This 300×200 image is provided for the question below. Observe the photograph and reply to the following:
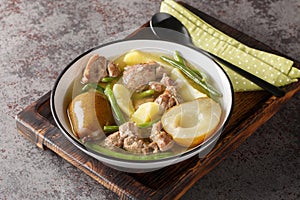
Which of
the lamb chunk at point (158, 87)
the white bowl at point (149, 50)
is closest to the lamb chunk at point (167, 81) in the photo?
the lamb chunk at point (158, 87)

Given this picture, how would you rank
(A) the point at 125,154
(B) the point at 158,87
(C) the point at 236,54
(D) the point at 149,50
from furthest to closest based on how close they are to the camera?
1. (C) the point at 236,54
2. (D) the point at 149,50
3. (B) the point at 158,87
4. (A) the point at 125,154

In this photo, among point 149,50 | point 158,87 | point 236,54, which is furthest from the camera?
point 236,54

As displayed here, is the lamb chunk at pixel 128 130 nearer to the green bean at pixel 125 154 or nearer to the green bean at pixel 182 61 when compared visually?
the green bean at pixel 125 154

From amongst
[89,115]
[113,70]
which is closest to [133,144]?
[89,115]

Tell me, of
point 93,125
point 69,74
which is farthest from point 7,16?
point 93,125

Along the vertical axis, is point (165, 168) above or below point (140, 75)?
below

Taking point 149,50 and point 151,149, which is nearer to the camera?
point 151,149

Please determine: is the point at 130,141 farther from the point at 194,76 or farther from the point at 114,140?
the point at 194,76

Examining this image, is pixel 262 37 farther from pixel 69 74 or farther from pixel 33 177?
pixel 33 177
